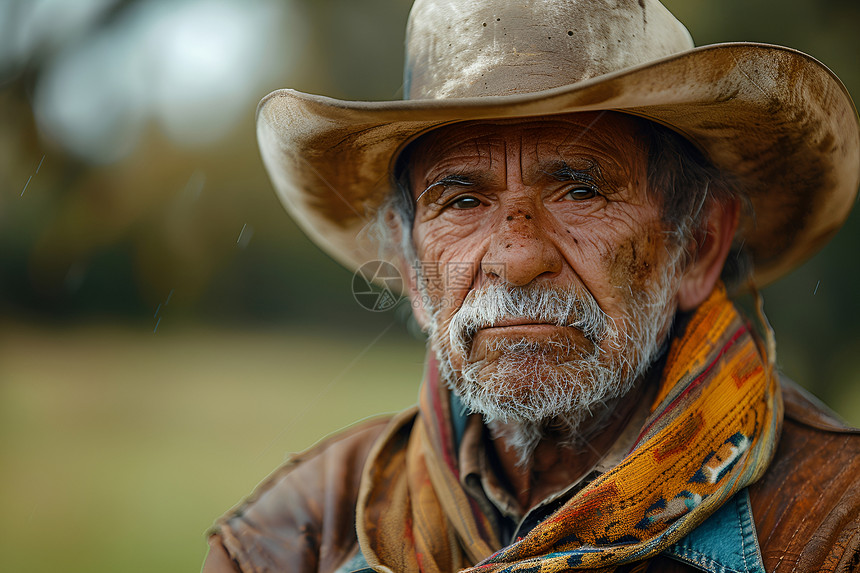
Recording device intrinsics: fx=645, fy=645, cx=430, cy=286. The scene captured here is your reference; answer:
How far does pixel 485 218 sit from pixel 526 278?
0.77 ft

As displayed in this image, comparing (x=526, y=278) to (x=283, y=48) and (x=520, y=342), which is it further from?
(x=283, y=48)

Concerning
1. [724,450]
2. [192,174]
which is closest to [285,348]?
[192,174]

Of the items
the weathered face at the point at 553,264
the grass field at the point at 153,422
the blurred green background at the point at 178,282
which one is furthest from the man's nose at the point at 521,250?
the grass field at the point at 153,422

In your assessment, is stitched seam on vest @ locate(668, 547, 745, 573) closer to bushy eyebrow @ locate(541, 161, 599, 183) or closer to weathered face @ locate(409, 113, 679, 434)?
weathered face @ locate(409, 113, 679, 434)

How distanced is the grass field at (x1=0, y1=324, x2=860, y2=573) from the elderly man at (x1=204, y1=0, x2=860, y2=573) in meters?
3.07

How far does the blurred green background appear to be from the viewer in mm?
4219

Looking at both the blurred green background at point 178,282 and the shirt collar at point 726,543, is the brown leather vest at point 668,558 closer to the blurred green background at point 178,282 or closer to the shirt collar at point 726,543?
the shirt collar at point 726,543

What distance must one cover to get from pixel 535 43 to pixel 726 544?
1.26 meters

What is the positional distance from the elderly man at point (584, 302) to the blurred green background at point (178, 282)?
0.83 metres

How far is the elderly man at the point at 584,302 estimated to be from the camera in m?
1.44

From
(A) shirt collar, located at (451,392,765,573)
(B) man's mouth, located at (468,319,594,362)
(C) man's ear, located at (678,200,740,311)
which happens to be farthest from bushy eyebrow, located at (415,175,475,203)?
(A) shirt collar, located at (451,392,765,573)

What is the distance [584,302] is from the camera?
1623 millimetres

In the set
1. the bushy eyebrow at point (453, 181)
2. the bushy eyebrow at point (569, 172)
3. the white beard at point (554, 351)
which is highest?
the bushy eyebrow at point (453, 181)

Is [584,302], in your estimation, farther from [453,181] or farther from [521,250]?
[453,181]
